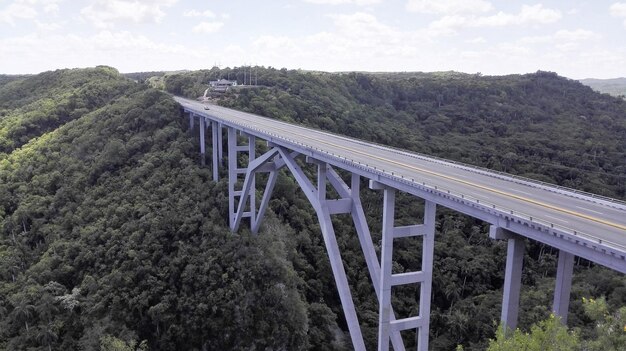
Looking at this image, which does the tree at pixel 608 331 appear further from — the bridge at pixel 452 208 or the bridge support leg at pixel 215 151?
the bridge support leg at pixel 215 151

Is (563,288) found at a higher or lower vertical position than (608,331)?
lower

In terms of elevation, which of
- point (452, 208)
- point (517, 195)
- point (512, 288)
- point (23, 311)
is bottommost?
point (23, 311)

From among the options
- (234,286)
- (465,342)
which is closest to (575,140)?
(465,342)

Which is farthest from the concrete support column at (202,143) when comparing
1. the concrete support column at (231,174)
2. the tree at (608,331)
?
the tree at (608,331)

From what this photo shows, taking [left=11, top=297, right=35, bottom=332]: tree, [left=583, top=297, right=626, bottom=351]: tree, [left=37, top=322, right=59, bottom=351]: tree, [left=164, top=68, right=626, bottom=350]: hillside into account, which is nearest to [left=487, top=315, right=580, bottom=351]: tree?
[left=583, top=297, right=626, bottom=351]: tree

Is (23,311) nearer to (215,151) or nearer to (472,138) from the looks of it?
(215,151)

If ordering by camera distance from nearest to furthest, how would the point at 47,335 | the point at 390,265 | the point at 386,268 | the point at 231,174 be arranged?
the point at 386,268, the point at 390,265, the point at 47,335, the point at 231,174

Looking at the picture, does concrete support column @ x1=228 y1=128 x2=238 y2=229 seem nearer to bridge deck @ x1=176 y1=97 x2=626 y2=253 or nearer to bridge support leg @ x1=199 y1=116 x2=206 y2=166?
bridge support leg @ x1=199 y1=116 x2=206 y2=166

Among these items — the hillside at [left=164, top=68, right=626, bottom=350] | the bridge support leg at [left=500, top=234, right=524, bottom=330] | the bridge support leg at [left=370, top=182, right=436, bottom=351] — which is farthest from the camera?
the hillside at [left=164, top=68, right=626, bottom=350]

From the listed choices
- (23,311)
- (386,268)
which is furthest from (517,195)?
(23,311)
